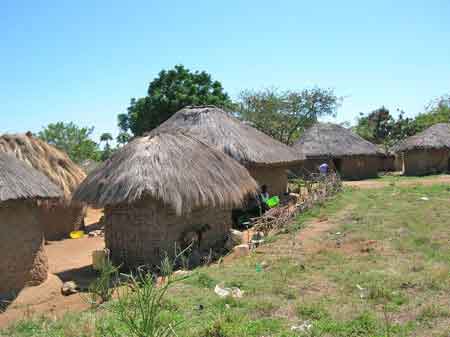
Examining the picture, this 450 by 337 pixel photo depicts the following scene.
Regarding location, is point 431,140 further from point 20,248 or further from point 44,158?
point 20,248

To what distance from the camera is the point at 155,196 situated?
794 centimetres

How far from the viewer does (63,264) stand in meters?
9.68

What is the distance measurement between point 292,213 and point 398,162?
2030 centimetres

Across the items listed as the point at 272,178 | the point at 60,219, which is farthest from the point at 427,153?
the point at 60,219

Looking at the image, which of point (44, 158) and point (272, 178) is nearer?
point (44, 158)

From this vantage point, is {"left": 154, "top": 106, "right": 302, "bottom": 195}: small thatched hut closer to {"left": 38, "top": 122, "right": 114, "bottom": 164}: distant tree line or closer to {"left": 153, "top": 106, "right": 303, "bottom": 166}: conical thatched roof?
{"left": 153, "top": 106, "right": 303, "bottom": 166}: conical thatched roof

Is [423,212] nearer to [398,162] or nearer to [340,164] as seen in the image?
[340,164]

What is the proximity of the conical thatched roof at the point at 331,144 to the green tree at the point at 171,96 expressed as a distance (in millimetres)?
5442

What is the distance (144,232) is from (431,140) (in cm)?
2073

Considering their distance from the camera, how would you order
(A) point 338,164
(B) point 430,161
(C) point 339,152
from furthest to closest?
(A) point 338,164
(B) point 430,161
(C) point 339,152

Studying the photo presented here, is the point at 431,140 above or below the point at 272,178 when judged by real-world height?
above

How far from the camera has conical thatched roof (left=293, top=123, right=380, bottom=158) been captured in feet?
78.0

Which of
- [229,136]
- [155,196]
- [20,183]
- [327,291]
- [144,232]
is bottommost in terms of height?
[327,291]

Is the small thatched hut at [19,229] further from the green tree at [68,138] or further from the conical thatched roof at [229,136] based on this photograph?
the green tree at [68,138]
